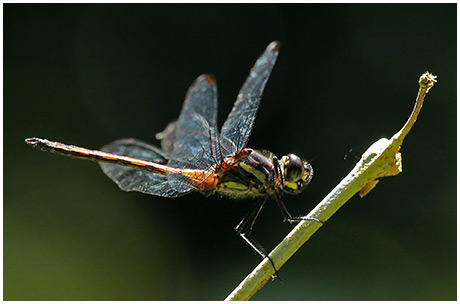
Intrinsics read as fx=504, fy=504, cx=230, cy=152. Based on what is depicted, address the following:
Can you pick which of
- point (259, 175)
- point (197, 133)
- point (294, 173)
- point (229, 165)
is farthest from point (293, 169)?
point (197, 133)

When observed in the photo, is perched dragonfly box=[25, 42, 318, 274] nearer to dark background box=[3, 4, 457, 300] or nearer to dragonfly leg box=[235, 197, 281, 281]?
dragonfly leg box=[235, 197, 281, 281]

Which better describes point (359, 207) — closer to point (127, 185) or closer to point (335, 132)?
point (335, 132)

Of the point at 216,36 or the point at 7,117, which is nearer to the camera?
the point at 7,117

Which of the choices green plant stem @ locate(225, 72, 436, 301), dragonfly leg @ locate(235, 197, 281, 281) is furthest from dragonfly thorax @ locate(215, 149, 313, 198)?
green plant stem @ locate(225, 72, 436, 301)

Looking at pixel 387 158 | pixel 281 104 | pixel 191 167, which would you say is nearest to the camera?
pixel 387 158

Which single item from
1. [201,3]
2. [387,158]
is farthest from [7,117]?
[387,158]

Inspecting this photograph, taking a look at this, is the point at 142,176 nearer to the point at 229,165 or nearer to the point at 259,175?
the point at 229,165
